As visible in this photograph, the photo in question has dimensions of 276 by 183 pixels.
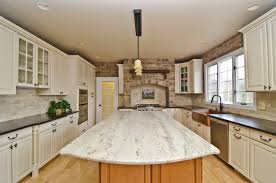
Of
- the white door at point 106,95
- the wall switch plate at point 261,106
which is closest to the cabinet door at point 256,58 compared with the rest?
the wall switch plate at point 261,106

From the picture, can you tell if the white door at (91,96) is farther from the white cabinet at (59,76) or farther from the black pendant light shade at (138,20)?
the black pendant light shade at (138,20)

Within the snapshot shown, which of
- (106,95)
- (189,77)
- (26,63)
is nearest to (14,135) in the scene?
(26,63)

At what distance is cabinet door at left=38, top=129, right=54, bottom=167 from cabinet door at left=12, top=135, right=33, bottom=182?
16 centimetres

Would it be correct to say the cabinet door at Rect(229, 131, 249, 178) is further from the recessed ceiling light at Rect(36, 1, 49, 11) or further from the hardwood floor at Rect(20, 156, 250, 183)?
the recessed ceiling light at Rect(36, 1, 49, 11)

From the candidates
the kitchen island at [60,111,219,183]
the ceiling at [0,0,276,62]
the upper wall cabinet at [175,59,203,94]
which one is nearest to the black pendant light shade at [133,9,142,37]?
Result: the ceiling at [0,0,276,62]

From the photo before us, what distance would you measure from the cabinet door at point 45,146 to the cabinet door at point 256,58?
11.2 ft

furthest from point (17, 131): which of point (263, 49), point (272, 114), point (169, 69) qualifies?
point (169, 69)

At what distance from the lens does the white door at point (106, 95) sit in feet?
19.5

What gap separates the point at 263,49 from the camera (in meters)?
2.17

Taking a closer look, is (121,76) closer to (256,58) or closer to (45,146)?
(45,146)

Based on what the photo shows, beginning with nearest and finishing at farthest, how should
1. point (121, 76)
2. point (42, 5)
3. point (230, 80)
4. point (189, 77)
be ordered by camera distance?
point (42, 5)
point (230, 80)
point (189, 77)
point (121, 76)

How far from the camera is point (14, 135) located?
201 centimetres

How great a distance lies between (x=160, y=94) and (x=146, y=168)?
4.90 metres

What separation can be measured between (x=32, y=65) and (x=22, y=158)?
1546 mm
